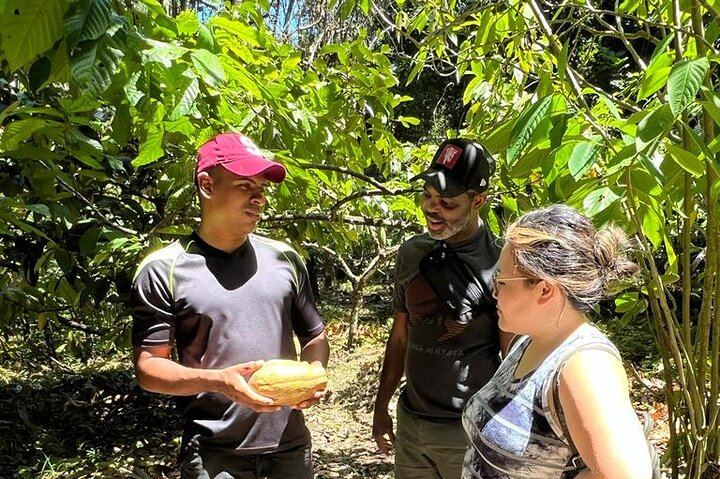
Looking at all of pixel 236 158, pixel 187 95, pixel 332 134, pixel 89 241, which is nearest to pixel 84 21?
pixel 187 95

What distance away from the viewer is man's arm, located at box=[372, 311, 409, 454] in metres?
2.41

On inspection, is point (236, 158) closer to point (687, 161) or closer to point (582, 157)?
point (582, 157)

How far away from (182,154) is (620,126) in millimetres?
1955

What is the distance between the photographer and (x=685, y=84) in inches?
48.3

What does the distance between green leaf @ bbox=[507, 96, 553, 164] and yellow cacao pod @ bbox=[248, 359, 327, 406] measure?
80 cm

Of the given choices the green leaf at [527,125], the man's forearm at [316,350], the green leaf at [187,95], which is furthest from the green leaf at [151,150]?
the green leaf at [527,125]

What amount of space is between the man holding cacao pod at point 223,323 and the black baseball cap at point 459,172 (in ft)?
1.81

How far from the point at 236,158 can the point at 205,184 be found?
124 mm

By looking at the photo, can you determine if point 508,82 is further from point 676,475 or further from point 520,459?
point 520,459

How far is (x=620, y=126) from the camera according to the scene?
1.67 meters

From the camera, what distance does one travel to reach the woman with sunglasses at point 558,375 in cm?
108

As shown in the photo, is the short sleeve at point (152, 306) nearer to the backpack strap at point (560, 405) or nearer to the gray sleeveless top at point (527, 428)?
the gray sleeveless top at point (527, 428)

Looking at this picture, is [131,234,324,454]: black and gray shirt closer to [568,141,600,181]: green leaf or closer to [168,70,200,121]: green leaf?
[168,70,200,121]: green leaf

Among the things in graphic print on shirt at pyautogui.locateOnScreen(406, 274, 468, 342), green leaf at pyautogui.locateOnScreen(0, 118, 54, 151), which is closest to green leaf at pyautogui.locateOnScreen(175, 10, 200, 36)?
green leaf at pyautogui.locateOnScreen(0, 118, 54, 151)
